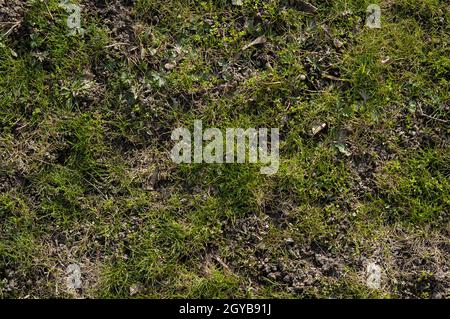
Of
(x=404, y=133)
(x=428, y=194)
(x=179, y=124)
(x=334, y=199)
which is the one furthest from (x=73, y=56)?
(x=428, y=194)

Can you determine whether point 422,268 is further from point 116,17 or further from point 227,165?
point 116,17

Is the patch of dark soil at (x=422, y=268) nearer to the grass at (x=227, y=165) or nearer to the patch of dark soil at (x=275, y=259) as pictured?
the grass at (x=227, y=165)

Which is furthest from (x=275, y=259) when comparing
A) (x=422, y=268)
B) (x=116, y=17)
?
(x=116, y=17)

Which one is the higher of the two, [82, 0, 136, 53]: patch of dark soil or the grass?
[82, 0, 136, 53]: patch of dark soil

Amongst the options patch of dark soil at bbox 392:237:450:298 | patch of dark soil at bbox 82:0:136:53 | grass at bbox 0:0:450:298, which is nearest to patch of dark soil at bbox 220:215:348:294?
grass at bbox 0:0:450:298

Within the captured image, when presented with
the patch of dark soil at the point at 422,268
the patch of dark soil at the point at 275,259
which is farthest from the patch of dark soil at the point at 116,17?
the patch of dark soil at the point at 422,268

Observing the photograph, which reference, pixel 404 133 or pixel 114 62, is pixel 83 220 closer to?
pixel 114 62

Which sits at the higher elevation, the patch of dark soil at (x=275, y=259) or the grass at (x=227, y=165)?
the grass at (x=227, y=165)

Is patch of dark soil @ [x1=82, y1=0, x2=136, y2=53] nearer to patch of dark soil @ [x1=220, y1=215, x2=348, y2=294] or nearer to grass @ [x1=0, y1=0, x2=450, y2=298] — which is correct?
grass @ [x1=0, y1=0, x2=450, y2=298]
